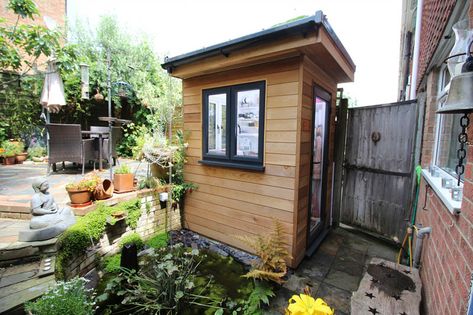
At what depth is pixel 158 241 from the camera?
127 inches

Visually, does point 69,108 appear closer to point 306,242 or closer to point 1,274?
point 1,274

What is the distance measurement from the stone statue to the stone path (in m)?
2.34

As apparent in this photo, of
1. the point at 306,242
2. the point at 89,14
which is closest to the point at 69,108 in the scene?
the point at 89,14

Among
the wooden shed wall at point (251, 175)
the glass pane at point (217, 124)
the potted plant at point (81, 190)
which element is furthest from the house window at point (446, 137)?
the potted plant at point (81, 190)

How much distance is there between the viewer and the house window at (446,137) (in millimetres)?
1748

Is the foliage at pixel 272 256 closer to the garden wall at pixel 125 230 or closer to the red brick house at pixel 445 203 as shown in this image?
the red brick house at pixel 445 203

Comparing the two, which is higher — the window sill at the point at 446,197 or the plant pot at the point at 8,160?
the window sill at the point at 446,197

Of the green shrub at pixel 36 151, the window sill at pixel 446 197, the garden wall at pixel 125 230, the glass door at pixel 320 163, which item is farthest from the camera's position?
the green shrub at pixel 36 151

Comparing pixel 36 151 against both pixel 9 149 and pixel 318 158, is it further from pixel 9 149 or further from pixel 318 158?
pixel 318 158

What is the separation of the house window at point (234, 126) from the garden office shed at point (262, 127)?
0.04ft

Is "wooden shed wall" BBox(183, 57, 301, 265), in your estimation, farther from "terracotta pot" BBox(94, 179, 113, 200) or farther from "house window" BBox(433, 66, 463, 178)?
"house window" BBox(433, 66, 463, 178)

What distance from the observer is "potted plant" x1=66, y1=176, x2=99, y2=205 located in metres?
2.57

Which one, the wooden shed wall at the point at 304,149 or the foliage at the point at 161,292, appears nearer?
→ the foliage at the point at 161,292

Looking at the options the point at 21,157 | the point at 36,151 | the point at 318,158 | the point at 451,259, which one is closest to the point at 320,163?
the point at 318,158
